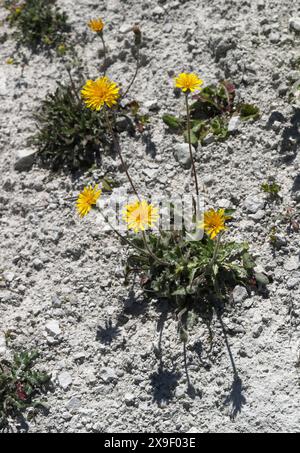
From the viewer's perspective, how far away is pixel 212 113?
6406mm

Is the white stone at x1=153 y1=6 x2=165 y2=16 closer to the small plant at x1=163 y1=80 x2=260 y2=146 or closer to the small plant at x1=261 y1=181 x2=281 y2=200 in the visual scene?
the small plant at x1=163 y1=80 x2=260 y2=146

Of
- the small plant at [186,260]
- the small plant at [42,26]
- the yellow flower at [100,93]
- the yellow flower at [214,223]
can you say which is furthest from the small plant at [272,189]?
the small plant at [42,26]

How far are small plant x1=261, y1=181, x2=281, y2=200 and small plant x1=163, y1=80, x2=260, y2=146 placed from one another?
0.81 metres

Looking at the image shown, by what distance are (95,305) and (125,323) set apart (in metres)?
0.36

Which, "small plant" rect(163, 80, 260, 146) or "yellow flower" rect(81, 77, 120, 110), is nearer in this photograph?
"yellow flower" rect(81, 77, 120, 110)

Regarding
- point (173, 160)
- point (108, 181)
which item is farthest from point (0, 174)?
point (173, 160)

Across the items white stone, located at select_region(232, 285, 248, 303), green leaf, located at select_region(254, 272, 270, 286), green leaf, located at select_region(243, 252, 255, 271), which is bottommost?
white stone, located at select_region(232, 285, 248, 303)

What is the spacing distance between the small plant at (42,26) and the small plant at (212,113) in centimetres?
223

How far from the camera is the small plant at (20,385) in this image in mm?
5160

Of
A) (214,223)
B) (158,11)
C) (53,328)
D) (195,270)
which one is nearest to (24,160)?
(53,328)

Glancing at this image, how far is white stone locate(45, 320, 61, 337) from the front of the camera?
17.9 feet

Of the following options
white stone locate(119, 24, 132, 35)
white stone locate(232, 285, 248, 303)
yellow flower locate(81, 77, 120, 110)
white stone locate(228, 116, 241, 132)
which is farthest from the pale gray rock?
white stone locate(119, 24, 132, 35)

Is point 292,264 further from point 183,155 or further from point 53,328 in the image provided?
point 53,328

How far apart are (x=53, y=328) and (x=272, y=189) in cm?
252
